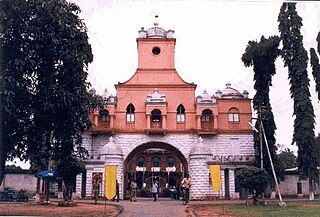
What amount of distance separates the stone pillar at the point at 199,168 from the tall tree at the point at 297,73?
237cm

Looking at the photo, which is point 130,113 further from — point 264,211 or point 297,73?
point 264,211

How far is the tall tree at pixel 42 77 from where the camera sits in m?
6.58

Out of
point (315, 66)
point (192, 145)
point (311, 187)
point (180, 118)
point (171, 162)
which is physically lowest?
point (311, 187)

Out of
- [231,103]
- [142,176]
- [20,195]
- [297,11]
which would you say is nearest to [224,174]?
[231,103]

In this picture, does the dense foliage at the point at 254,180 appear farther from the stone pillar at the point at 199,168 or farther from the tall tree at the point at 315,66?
the tall tree at the point at 315,66

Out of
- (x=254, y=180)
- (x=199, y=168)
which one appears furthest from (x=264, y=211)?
(x=199, y=168)

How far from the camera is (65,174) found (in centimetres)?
775

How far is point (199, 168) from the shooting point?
39.4ft

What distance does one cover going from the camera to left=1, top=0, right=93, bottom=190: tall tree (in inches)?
259

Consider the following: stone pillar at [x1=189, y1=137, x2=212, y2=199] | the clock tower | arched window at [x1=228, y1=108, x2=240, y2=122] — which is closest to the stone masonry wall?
stone pillar at [x1=189, y1=137, x2=212, y2=199]

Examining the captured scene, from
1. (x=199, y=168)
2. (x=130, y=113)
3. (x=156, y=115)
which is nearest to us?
(x=199, y=168)

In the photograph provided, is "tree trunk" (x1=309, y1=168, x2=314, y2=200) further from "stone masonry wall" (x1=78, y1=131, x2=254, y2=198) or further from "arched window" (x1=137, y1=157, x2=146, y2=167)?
"arched window" (x1=137, y1=157, x2=146, y2=167)

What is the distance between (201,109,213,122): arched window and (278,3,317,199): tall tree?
9.63ft

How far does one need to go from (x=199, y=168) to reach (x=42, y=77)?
621 cm
